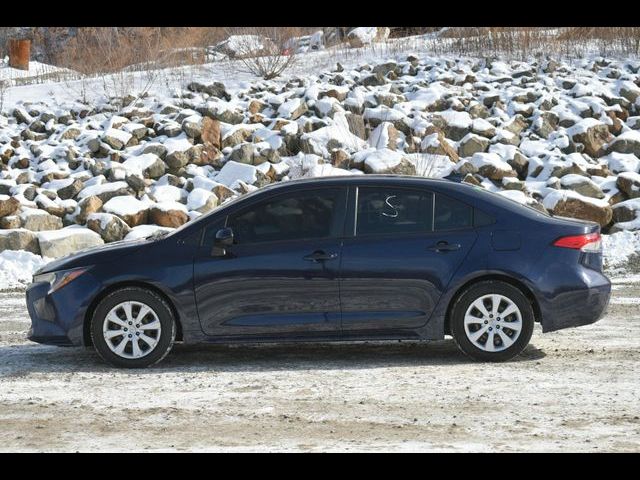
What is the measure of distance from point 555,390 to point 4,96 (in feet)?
57.8

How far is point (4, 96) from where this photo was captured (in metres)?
23.1

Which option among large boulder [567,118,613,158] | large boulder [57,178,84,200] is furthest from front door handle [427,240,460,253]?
large boulder [567,118,613,158]

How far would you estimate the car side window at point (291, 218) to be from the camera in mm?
Answer: 8969

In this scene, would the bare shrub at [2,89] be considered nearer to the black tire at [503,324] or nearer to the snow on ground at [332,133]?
the snow on ground at [332,133]

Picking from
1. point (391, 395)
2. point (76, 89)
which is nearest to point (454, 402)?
point (391, 395)

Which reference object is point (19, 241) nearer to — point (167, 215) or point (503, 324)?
point (167, 215)

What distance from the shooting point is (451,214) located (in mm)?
9039

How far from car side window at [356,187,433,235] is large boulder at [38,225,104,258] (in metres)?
7.92

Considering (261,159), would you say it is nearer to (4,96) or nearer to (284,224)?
(4,96)

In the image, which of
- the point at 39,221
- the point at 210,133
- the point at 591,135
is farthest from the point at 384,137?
the point at 39,221

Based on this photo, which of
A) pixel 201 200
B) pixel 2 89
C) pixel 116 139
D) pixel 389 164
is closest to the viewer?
pixel 201 200

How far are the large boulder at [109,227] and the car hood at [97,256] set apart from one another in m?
7.74

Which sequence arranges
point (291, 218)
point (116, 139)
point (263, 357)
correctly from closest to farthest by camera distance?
1. point (291, 218)
2. point (263, 357)
3. point (116, 139)

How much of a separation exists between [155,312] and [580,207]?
404 inches
